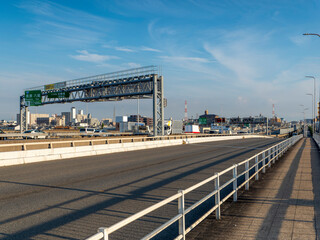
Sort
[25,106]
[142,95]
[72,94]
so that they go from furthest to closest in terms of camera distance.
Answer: [25,106] < [72,94] < [142,95]

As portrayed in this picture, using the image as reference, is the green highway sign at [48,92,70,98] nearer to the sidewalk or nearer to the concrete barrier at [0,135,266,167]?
the concrete barrier at [0,135,266,167]

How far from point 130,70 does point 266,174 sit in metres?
33.4

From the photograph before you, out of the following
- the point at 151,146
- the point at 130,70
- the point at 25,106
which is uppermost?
the point at 130,70

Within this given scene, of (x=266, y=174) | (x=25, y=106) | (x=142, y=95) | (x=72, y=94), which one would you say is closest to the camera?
(x=266, y=174)

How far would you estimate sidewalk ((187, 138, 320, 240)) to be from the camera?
6.12 metres

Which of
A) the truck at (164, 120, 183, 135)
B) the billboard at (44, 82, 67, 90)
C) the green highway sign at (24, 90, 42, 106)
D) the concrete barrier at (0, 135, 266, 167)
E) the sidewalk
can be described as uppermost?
the billboard at (44, 82, 67, 90)

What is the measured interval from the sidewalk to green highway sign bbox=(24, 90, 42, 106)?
5254 cm

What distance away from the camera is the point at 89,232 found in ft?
20.0

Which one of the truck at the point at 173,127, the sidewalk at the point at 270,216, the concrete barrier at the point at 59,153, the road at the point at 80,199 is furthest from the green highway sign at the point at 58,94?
the sidewalk at the point at 270,216

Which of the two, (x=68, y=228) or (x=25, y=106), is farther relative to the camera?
(x=25, y=106)

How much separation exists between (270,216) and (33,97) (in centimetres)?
5649

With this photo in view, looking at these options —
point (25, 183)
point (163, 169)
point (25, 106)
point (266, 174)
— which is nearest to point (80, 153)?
point (163, 169)

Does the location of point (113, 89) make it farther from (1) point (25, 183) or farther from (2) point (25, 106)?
(1) point (25, 183)

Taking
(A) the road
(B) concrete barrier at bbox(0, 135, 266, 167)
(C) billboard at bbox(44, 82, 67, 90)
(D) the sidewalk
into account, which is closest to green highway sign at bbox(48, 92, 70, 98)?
(C) billboard at bbox(44, 82, 67, 90)
